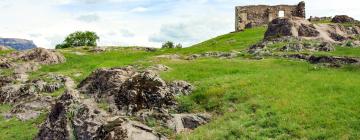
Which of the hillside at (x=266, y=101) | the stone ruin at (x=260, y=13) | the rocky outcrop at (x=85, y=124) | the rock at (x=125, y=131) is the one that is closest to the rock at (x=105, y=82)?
the rocky outcrop at (x=85, y=124)

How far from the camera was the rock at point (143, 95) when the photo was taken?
111 feet

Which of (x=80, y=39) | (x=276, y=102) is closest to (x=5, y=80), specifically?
(x=276, y=102)

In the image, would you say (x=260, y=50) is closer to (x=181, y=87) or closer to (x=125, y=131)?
(x=181, y=87)

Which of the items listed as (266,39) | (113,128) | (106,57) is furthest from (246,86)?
(106,57)

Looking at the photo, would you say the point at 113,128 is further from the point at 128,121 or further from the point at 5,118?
the point at 5,118

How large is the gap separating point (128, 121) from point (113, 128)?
5.34 ft

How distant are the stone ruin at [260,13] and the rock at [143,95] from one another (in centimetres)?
8008

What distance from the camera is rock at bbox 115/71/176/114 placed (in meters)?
33.9

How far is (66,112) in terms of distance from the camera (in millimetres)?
33531

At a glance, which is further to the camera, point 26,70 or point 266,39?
point 266,39

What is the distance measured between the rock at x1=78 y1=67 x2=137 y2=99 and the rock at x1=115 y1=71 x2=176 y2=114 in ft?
4.09

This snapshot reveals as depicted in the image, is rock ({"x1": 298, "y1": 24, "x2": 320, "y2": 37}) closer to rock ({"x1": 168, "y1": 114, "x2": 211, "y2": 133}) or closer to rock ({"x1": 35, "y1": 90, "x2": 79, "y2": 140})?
rock ({"x1": 168, "y1": 114, "x2": 211, "y2": 133})

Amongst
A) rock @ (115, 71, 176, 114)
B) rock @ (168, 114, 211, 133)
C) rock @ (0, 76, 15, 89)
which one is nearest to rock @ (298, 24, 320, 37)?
rock @ (115, 71, 176, 114)

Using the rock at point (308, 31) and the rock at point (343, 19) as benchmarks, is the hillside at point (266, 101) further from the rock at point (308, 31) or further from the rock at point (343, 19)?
the rock at point (343, 19)
